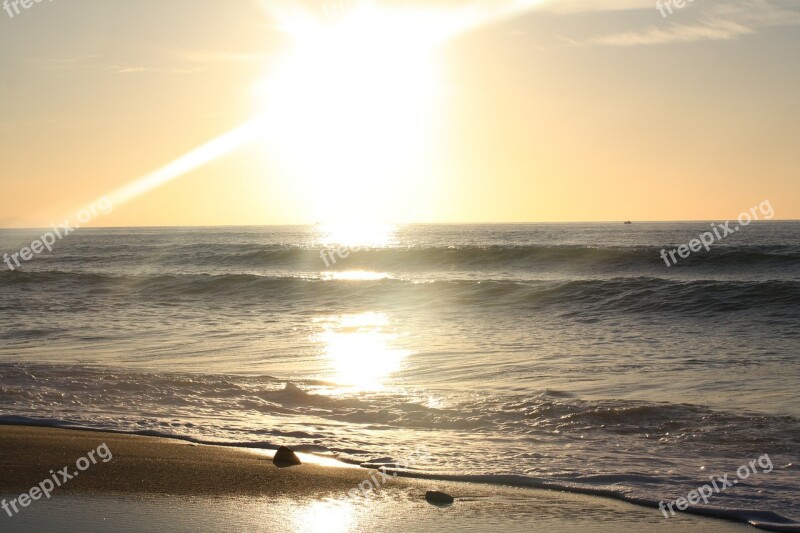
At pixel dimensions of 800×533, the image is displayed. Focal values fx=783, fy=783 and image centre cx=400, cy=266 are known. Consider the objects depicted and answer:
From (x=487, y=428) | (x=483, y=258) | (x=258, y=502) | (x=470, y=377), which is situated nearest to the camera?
(x=258, y=502)

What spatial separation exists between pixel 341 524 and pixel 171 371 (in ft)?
24.2

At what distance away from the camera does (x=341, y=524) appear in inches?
231

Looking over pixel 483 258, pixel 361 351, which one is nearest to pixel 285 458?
pixel 361 351

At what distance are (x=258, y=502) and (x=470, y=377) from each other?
5948 millimetres

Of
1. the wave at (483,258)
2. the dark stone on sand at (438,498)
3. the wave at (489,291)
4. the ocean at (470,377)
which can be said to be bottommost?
the dark stone on sand at (438,498)

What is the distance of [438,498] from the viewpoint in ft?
21.1

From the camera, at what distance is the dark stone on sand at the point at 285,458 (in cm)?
741

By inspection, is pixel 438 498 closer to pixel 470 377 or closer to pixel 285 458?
pixel 285 458

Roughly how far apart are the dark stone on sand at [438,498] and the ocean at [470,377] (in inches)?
25.5

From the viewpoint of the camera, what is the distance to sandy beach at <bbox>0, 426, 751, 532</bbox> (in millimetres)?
5848

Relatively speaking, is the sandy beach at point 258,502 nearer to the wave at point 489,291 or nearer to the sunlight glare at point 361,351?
the sunlight glare at point 361,351

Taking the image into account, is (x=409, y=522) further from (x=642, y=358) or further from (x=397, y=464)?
(x=642, y=358)

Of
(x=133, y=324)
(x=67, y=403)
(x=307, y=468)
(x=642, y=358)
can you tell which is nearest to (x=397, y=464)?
(x=307, y=468)

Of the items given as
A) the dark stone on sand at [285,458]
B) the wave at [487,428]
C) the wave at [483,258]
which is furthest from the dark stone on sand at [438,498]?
the wave at [483,258]
